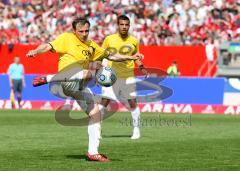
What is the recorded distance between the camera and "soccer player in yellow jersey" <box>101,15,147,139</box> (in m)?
17.7


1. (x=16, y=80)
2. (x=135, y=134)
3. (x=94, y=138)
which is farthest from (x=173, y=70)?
(x=94, y=138)

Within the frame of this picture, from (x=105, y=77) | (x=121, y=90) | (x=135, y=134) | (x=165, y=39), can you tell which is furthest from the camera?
(x=165, y=39)

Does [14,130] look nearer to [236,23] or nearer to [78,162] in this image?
[78,162]

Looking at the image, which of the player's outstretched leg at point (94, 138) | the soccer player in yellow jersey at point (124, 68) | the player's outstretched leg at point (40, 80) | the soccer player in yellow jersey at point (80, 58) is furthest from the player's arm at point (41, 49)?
the soccer player in yellow jersey at point (124, 68)

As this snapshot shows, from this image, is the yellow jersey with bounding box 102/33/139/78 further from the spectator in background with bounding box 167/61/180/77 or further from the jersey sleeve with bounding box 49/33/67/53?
the spectator in background with bounding box 167/61/180/77

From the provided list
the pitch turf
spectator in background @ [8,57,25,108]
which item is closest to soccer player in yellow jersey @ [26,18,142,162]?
the pitch turf

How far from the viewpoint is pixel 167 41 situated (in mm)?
36688

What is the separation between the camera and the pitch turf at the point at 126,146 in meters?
12.3

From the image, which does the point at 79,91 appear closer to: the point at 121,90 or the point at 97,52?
the point at 97,52

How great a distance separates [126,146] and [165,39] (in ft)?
71.1

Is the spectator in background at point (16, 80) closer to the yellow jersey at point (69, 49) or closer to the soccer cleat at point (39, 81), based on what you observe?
the yellow jersey at point (69, 49)

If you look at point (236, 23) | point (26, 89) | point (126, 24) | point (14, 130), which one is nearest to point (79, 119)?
point (14, 130)

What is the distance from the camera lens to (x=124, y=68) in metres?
18.0

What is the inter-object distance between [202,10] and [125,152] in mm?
22401
